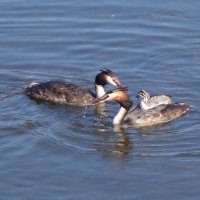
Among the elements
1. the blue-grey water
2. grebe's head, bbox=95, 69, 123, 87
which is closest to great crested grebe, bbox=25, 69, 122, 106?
grebe's head, bbox=95, 69, 123, 87

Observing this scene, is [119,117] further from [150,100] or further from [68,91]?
[68,91]

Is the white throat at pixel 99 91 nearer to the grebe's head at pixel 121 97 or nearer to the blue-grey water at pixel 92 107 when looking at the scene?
the blue-grey water at pixel 92 107

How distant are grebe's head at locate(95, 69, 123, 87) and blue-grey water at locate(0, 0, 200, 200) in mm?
514

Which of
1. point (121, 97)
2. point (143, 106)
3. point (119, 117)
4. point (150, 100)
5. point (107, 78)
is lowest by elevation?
point (119, 117)

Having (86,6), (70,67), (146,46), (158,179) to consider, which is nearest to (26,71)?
(70,67)

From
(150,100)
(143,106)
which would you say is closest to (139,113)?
(143,106)

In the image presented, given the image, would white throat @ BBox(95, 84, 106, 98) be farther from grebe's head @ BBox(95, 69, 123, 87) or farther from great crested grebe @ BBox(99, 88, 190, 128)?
great crested grebe @ BBox(99, 88, 190, 128)

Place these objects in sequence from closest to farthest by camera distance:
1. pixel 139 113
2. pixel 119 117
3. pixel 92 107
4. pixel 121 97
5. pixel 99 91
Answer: pixel 119 117 < pixel 121 97 < pixel 139 113 < pixel 92 107 < pixel 99 91

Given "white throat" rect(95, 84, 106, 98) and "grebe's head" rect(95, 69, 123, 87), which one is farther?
"white throat" rect(95, 84, 106, 98)

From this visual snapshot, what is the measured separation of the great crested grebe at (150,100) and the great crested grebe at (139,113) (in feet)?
0.44

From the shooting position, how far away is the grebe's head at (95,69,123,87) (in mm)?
16594

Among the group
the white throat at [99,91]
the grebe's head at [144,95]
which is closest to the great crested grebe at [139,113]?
the grebe's head at [144,95]

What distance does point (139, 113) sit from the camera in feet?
52.1

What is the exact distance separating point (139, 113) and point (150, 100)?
12.7 inches
